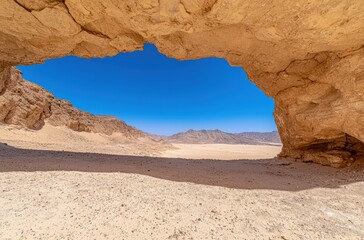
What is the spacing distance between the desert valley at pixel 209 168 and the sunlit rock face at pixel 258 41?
3 centimetres

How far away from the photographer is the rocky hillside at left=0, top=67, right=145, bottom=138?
1506 centimetres

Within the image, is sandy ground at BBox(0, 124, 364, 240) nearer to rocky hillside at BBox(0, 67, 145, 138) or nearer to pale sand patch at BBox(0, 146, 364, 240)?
pale sand patch at BBox(0, 146, 364, 240)

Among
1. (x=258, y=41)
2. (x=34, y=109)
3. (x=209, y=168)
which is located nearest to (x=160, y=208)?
(x=209, y=168)

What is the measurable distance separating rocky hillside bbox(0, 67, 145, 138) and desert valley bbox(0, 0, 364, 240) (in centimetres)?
537

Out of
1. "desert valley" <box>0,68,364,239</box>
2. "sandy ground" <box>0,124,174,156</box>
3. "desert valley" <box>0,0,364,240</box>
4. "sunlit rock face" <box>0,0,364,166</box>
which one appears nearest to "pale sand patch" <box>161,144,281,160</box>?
"sandy ground" <box>0,124,174,156</box>

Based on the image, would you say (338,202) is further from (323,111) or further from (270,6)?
(270,6)

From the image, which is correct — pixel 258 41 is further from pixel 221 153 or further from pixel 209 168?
pixel 221 153

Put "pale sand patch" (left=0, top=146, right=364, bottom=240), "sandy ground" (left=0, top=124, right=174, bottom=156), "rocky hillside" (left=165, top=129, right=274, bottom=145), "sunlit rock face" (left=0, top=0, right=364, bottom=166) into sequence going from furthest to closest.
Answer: "rocky hillside" (left=165, top=129, right=274, bottom=145)
"sandy ground" (left=0, top=124, right=174, bottom=156)
"sunlit rock face" (left=0, top=0, right=364, bottom=166)
"pale sand patch" (left=0, top=146, right=364, bottom=240)

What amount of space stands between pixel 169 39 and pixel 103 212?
516 cm

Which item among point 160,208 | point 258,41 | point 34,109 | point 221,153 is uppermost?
point 34,109

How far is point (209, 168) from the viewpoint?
223 inches

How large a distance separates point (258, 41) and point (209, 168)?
423 cm

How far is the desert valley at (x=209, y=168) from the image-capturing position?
89.1 inches

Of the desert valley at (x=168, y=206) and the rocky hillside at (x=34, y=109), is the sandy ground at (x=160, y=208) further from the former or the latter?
the rocky hillside at (x=34, y=109)
